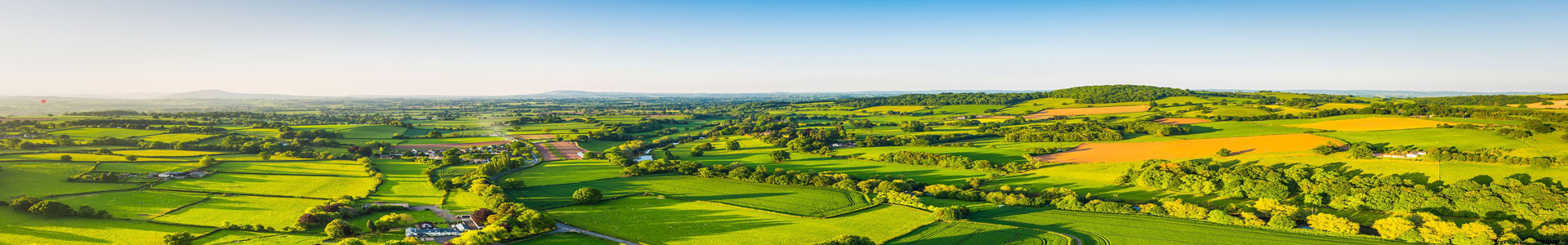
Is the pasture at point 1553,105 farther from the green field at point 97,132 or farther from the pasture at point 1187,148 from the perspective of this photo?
the green field at point 97,132

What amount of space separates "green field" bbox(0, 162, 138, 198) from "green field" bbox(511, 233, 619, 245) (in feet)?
124

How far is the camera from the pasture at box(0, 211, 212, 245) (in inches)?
1270

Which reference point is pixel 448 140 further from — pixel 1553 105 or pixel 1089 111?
pixel 1553 105

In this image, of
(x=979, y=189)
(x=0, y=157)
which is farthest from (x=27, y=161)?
(x=979, y=189)

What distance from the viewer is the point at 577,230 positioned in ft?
126

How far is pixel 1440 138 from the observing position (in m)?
59.3

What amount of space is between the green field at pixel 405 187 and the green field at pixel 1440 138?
91377 mm

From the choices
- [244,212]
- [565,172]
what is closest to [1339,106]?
[565,172]

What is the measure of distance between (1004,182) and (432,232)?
47325 millimetres

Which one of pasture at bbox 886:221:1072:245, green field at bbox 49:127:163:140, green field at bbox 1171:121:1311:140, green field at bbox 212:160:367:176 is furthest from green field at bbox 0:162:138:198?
green field at bbox 1171:121:1311:140

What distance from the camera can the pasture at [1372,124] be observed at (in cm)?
7032

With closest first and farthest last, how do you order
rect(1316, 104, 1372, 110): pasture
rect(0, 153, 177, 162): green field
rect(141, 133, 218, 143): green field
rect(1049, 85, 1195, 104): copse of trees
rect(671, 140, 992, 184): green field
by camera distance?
rect(0, 153, 177, 162): green field < rect(671, 140, 992, 184): green field < rect(141, 133, 218, 143): green field < rect(1316, 104, 1372, 110): pasture < rect(1049, 85, 1195, 104): copse of trees

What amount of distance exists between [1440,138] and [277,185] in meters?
112

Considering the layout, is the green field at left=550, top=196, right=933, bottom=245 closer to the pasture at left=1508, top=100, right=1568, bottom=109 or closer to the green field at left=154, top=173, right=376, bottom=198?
the green field at left=154, top=173, right=376, bottom=198
